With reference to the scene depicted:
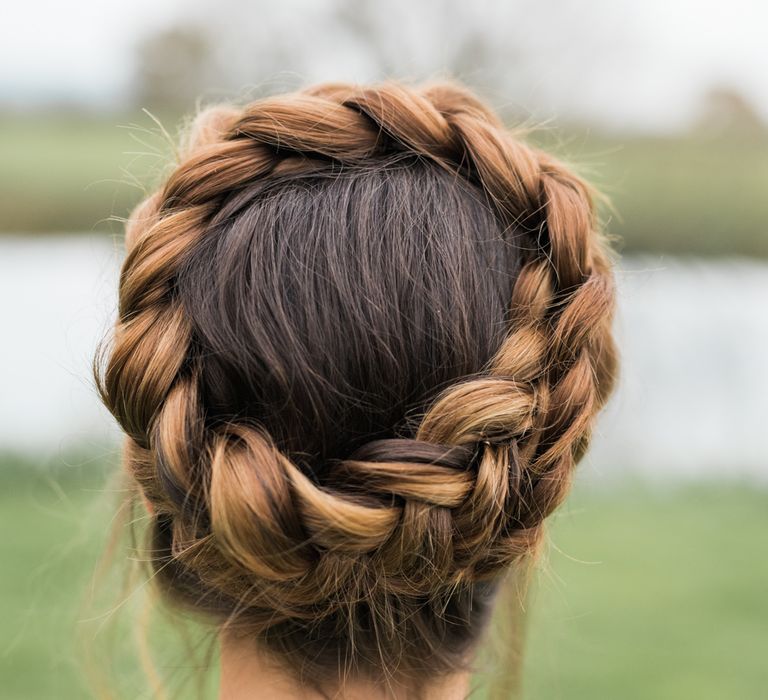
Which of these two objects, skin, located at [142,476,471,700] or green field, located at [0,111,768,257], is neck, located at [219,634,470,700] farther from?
green field, located at [0,111,768,257]

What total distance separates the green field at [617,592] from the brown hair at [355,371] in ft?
3.62

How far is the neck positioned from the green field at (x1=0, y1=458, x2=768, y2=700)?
3.38 feet

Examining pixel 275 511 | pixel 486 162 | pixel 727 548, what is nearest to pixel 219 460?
pixel 275 511

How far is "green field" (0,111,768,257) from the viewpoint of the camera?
Result: 6371 mm

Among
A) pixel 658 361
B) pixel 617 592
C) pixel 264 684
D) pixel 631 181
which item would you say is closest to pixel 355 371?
pixel 264 684

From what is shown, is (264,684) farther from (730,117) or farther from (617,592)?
(730,117)

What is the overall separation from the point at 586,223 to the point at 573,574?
2631 millimetres

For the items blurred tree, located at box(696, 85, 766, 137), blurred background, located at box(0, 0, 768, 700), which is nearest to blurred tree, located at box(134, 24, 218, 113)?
blurred background, located at box(0, 0, 768, 700)

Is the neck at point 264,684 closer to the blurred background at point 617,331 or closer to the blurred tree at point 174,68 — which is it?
the blurred background at point 617,331

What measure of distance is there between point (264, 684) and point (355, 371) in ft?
1.22

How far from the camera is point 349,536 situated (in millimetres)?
817

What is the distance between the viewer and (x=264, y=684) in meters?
0.94

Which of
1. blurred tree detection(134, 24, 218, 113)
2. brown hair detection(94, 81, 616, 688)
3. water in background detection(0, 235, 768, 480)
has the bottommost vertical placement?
water in background detection(0, 235, 768, 480)

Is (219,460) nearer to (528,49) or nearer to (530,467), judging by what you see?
(530,467)
